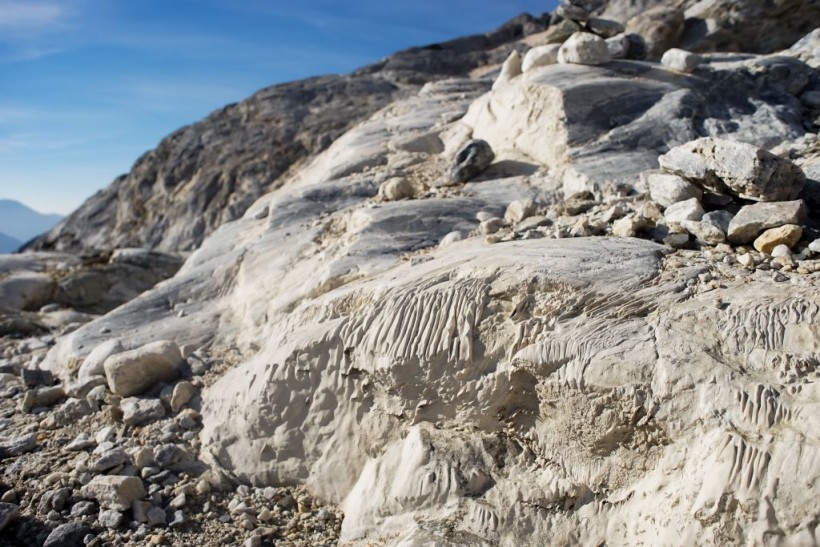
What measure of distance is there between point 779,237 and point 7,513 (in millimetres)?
5875

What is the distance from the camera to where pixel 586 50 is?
823cm

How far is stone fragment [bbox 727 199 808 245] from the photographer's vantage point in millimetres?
4543

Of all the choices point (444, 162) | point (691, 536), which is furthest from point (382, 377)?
point (444, 162)

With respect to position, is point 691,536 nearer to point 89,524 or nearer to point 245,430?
point 245,430

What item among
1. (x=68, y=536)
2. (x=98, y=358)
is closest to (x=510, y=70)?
(x=98, y=358)

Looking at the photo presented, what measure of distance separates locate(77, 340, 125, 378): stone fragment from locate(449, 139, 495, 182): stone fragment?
4.22m

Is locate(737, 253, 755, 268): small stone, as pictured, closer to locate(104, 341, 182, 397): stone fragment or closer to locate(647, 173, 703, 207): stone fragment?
locate(647, 173, 703, 207): stone fragment

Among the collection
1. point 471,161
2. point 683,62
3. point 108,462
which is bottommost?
point 108,462

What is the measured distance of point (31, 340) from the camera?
8.52m

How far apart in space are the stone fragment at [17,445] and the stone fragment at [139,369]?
81 cm

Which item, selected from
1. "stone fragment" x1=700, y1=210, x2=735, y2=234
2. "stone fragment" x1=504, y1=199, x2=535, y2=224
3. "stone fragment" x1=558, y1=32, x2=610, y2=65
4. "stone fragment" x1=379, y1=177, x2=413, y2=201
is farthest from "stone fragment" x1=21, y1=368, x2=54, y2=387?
"stone fragment" x1=558, y1=32, x2=610, y2=65

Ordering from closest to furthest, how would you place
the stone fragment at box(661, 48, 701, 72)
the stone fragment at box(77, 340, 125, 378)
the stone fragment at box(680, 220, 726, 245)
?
the stone fragment at box(680, 220, 726, 245) < the stone fragment at box(77, 340, 125, 378) < the stone fragment at box(661, 48, 701, 72)

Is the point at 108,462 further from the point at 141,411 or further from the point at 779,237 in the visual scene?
the point at 779,237

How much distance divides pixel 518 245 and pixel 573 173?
77.3 inches
